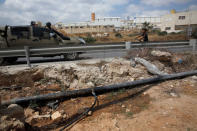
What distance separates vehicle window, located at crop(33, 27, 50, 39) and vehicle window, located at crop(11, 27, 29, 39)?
0.40 m

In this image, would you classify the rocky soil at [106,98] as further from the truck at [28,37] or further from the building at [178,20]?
the building at [178,20]

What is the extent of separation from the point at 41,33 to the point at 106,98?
5.57 meters

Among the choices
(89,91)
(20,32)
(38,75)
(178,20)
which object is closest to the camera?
(89,91)

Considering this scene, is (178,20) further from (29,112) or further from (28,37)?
(29,112)

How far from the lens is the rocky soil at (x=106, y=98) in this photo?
2900 mm

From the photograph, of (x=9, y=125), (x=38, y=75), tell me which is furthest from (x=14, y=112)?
(x=38, y=75)

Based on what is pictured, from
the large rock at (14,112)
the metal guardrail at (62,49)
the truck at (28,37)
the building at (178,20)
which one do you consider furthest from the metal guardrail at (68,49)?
the building at (178,20)

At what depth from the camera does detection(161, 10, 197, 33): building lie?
4525 centimetres

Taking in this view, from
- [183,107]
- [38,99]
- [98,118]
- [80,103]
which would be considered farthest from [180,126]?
[38,99]

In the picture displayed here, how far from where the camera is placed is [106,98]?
170 inches

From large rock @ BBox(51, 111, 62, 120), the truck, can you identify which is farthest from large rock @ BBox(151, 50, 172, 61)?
large rock @ BBox(51, 111, 62, 120)

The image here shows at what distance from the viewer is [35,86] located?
192 inches

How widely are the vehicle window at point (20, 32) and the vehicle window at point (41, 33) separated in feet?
1.30

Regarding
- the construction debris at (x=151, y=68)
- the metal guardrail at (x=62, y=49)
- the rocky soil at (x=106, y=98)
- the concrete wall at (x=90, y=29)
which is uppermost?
the concrete wall at (x=90, y=29)
